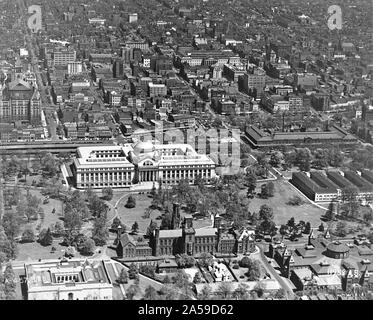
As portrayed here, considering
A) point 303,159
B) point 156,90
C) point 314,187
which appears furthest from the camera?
point 156,90

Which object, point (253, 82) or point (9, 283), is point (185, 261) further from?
point (253, 82)

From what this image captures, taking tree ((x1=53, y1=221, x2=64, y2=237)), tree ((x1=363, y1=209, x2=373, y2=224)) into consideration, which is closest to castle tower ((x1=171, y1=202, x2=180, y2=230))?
tree ((x1=53, y1=221, x2=64, y2=237))

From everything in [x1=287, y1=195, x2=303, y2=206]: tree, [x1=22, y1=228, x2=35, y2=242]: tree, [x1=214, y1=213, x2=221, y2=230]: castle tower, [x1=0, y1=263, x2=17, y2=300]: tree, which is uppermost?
[x1=0, y1=263, x2=17, y2=300]: tree

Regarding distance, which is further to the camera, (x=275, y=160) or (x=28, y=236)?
(x=275, y=160)

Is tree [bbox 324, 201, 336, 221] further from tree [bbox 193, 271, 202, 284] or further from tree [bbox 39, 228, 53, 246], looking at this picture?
tree [bbox 39, 228, 53, 246]

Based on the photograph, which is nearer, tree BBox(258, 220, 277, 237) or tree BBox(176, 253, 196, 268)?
tree BBox(176, 253, 196, 268)

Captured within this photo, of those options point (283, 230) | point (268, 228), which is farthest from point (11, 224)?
point (283, 230)
